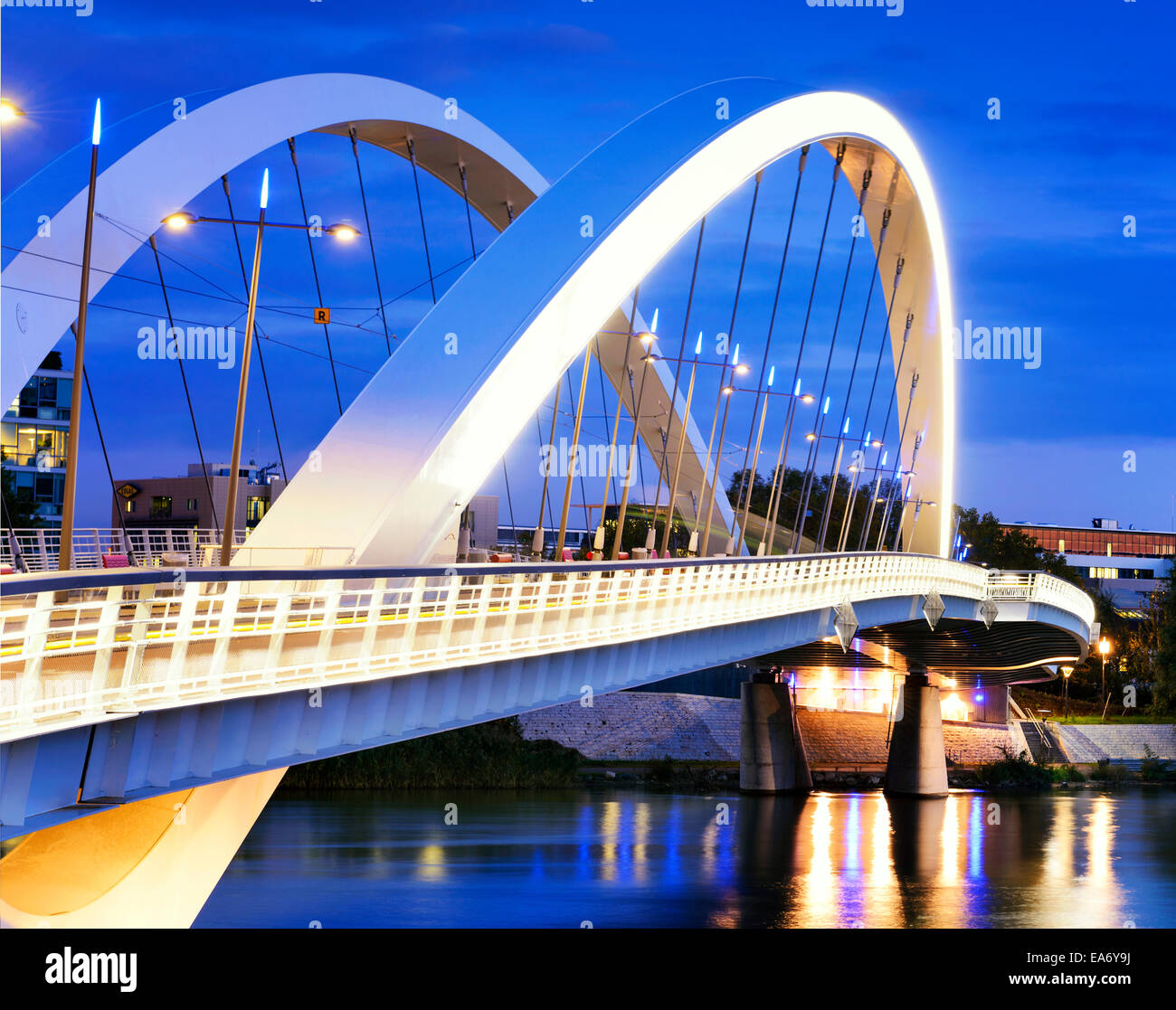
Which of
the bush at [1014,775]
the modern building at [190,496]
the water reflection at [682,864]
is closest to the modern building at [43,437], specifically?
the modern building at [190,496]

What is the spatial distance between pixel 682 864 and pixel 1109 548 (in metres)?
109

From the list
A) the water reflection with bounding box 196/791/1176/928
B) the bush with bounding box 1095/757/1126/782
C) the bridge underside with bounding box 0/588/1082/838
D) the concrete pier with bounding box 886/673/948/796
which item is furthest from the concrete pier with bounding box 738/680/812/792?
the bridge underside with bounding box 0/588/1082/838

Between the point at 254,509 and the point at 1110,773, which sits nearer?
the point at 1110,773

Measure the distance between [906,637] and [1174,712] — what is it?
31309 mm

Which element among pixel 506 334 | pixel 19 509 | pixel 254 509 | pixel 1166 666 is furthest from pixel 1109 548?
pixel 506 334

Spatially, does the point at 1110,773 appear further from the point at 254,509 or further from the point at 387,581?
the point at 387,581

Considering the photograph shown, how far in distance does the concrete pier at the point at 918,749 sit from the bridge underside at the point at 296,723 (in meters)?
29.8

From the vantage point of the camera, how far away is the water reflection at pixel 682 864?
29.4 meters

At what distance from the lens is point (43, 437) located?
7112 cm

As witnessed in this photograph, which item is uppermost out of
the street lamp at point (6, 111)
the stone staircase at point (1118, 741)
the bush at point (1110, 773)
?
the street lamp at point (6, 111)

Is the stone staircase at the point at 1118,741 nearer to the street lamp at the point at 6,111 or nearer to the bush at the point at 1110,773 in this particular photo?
the bush at the point at 1110,773

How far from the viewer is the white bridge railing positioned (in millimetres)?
10258

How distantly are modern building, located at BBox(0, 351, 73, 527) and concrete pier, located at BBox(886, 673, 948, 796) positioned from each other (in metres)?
38.7

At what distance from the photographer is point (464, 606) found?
20.8 m
